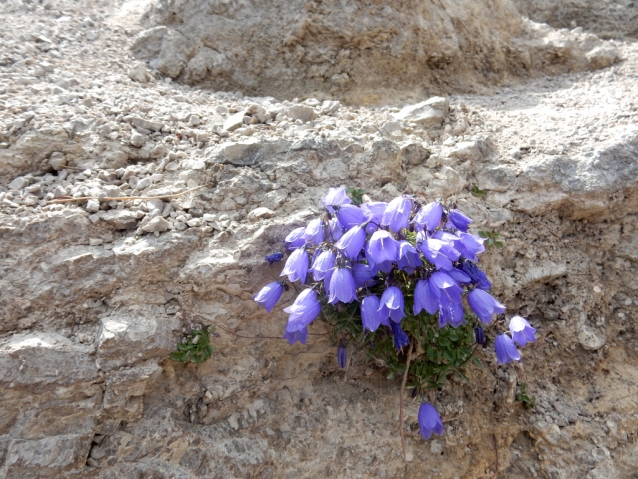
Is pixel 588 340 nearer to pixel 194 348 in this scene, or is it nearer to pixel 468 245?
pixel 468 245

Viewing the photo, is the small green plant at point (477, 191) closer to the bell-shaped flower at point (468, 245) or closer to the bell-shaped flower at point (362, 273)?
the bell-shaped flower at point (468, 245)

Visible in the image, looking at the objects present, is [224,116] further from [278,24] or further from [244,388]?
[244,388]

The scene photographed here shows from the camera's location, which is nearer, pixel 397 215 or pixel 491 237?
pixel 397 215

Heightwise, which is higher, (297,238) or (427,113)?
(427,113)

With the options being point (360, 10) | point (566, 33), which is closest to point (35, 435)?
point (360, 10)

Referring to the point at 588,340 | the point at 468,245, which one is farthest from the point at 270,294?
the point at 588,340

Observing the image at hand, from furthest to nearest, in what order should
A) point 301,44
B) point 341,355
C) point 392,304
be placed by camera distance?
point 301,44 < point 341,355 < point 392,304

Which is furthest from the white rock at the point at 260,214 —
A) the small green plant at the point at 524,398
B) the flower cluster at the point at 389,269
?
the small green plant at the point at 524,398
